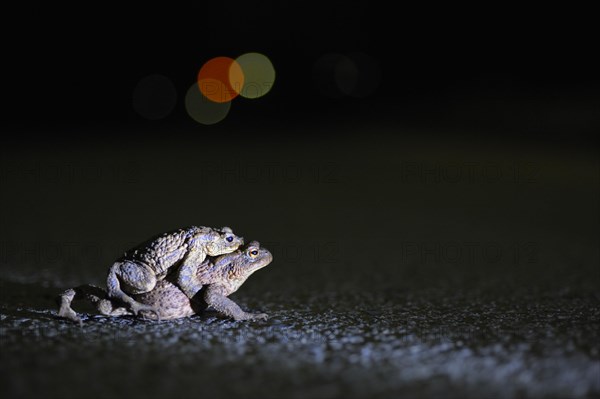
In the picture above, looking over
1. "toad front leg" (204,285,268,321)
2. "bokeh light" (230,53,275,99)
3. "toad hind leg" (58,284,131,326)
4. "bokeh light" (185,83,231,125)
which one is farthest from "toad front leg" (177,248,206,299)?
"bokeh light" (230,53,275,99)

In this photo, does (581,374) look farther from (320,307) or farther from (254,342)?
(320,307)

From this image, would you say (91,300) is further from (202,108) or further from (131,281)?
(202,108)

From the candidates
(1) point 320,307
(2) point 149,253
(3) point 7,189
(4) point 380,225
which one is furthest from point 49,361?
(3) point 7,189

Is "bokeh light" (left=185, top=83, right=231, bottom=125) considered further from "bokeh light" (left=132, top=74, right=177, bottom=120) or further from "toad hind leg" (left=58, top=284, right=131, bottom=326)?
"toad hind leg" (left=58, top=284, right=131, bottom=326)

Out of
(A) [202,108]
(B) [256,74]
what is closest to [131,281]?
(B) [256,74]

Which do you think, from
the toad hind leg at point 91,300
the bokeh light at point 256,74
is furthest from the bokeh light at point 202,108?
the toad hind leg at point 91,300

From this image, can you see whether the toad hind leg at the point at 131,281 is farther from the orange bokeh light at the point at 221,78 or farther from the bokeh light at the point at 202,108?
the orange bokeh light at the point at 221,78
